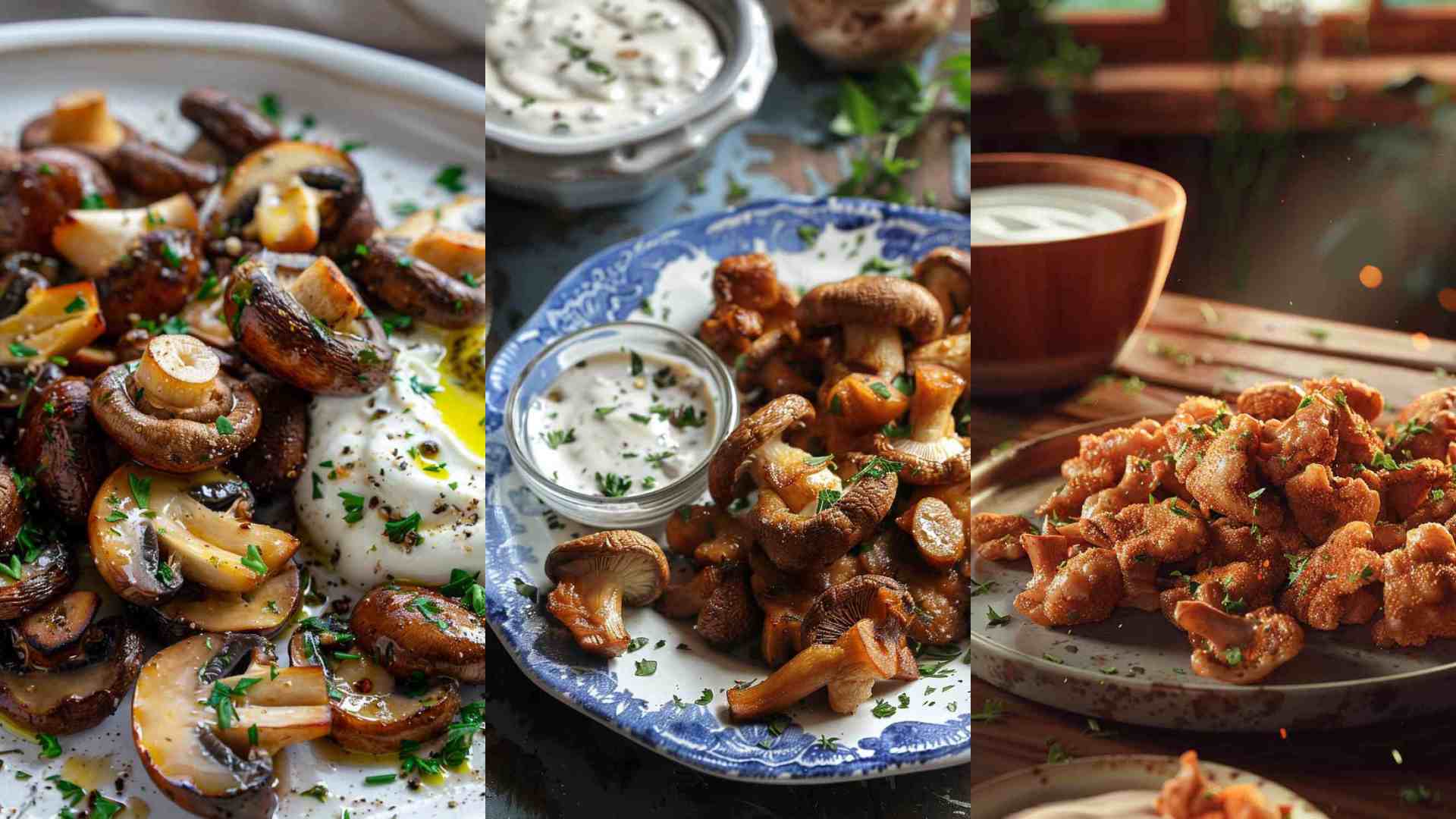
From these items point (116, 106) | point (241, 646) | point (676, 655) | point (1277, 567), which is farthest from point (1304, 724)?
point (116, 106)

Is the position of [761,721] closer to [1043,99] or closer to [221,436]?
[221,436]

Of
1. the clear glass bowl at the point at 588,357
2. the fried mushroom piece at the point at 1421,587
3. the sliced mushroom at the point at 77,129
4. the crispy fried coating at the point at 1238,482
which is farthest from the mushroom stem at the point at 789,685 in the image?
the sliced mushroom at the point at 77,129

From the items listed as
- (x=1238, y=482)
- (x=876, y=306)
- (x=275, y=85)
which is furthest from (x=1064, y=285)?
(x=275, y=85)

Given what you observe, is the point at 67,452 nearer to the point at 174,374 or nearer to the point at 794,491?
the point at 174,374

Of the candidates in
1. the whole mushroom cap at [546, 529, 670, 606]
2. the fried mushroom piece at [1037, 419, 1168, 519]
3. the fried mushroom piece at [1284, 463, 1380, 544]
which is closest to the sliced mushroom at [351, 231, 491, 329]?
the whole mushroom cap at [546, 529, 670, 606]

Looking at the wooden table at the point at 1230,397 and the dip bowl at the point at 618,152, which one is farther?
the dip bowl at the point at 618,152

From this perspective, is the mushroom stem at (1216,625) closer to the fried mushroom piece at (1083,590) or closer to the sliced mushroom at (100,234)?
the fried mushroom piece at (1083,590)

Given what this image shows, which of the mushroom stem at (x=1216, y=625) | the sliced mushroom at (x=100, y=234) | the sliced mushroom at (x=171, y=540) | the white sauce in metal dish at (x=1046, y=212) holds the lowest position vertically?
the sliced mushroom at (x=171, y=540)
